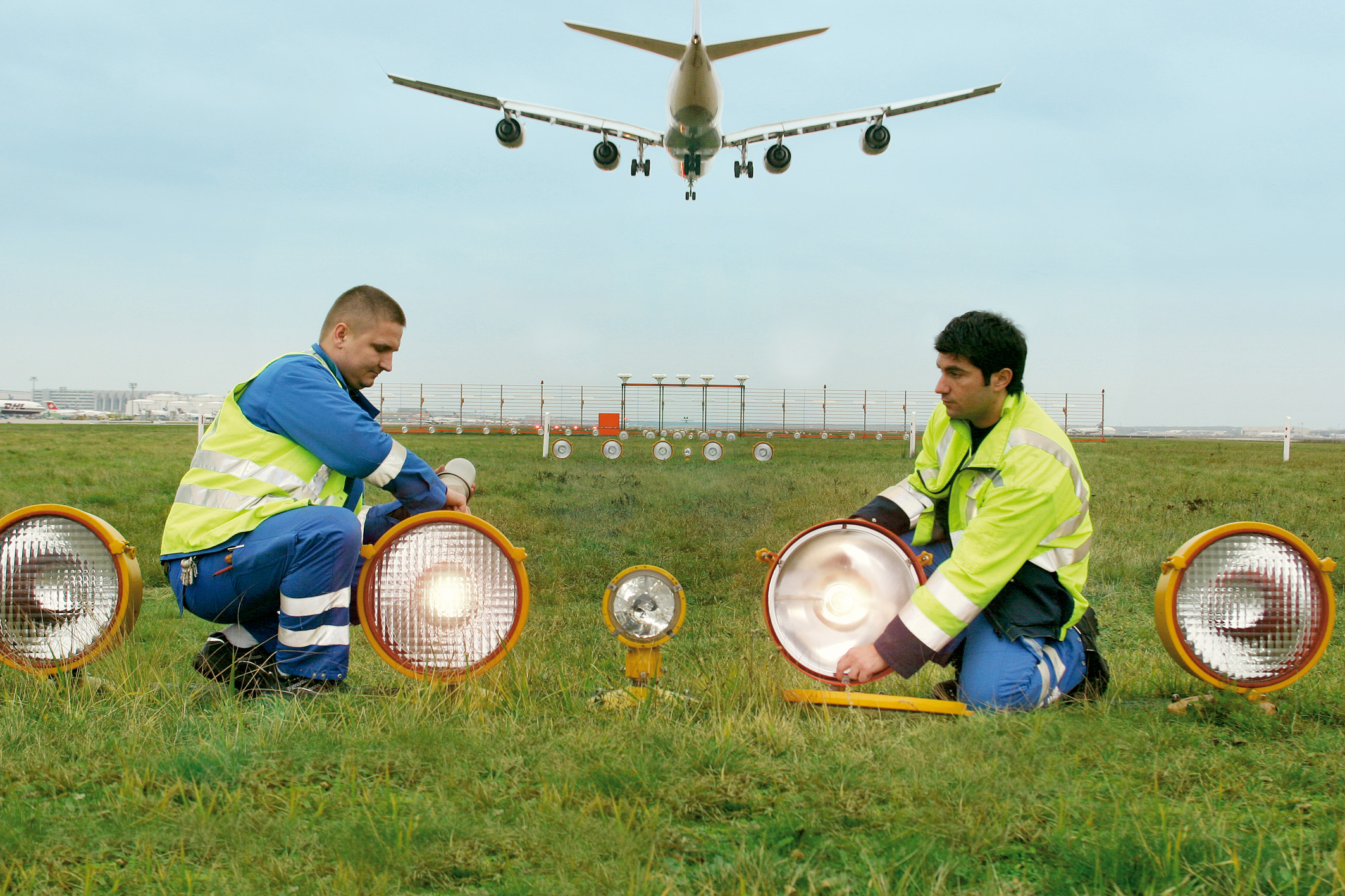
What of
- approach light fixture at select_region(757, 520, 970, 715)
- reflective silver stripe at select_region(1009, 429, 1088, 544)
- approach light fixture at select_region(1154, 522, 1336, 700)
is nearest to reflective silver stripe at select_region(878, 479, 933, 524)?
approach light fixture at select_region(757, 520, 970, 715)

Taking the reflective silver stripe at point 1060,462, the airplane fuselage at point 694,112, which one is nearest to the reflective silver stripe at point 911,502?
the reflective silver stripe at point 1060,462

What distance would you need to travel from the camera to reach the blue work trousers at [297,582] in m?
3.03

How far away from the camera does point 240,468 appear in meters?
3.17

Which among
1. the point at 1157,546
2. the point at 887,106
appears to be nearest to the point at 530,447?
the point at 887,106

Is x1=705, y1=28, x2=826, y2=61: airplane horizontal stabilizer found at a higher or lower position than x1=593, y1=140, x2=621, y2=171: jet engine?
higher

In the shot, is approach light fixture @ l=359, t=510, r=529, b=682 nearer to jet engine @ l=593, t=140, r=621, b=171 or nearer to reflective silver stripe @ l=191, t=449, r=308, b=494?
reflective silver stripe @ l=191, t=449, r=308, b=494

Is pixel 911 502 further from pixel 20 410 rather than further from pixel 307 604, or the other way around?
pixel 20 410

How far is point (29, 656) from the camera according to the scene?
10.4ft

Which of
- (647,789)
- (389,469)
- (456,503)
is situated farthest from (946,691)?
(389,469)

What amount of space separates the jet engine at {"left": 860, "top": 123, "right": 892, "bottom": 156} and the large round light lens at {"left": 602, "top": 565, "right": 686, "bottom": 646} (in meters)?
25.2

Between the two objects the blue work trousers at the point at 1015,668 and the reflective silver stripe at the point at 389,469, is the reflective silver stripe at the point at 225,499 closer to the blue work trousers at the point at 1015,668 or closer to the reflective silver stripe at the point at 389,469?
the reflective silver stripe at the point at 389,469

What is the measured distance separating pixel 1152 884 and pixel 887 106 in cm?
2729

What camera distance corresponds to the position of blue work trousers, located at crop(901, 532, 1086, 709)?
2.95 m

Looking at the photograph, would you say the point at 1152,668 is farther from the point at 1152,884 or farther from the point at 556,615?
the point at 556,615
